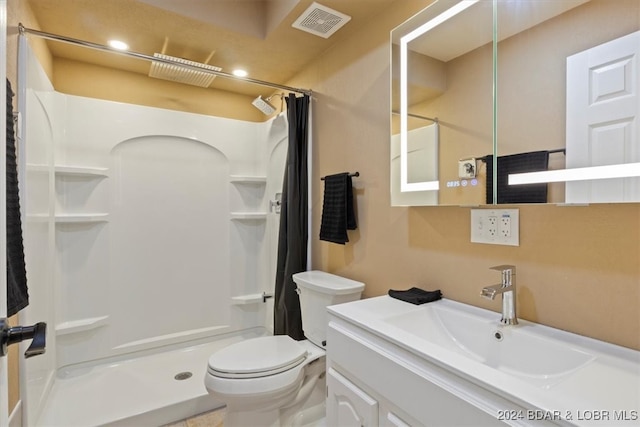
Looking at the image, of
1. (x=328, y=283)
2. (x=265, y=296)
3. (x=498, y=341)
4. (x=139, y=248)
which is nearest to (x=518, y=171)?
(x=498, y=341)

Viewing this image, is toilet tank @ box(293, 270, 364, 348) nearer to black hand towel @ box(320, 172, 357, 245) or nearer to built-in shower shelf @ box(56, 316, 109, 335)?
black hand towel @ box(320, 172, 357, 245)

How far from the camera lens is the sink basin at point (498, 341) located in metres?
0.96

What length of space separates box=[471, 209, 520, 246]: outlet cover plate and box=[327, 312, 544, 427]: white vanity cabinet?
0.57 m

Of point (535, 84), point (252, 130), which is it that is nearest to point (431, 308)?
point (535, 84)

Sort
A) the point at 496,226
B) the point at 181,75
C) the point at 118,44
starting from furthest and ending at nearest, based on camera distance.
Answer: the point at 181,75 < the point at 118,44 < the point at 496,226

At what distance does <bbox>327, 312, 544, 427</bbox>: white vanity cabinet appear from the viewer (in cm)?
80

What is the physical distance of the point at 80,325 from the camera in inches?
93.8

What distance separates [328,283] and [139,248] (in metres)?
1.68

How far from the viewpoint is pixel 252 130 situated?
3096mm

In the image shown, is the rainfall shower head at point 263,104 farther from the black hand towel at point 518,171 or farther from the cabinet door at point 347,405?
the cabinet door at point 347,405

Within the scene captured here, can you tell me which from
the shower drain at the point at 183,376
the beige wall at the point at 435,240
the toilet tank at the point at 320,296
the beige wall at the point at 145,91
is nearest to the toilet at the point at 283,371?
the toilet tank at the point at 320,296

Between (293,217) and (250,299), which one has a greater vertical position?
Result: (293,217)

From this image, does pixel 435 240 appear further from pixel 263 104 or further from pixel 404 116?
pixel 263 104

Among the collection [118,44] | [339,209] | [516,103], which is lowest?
[339,209]
